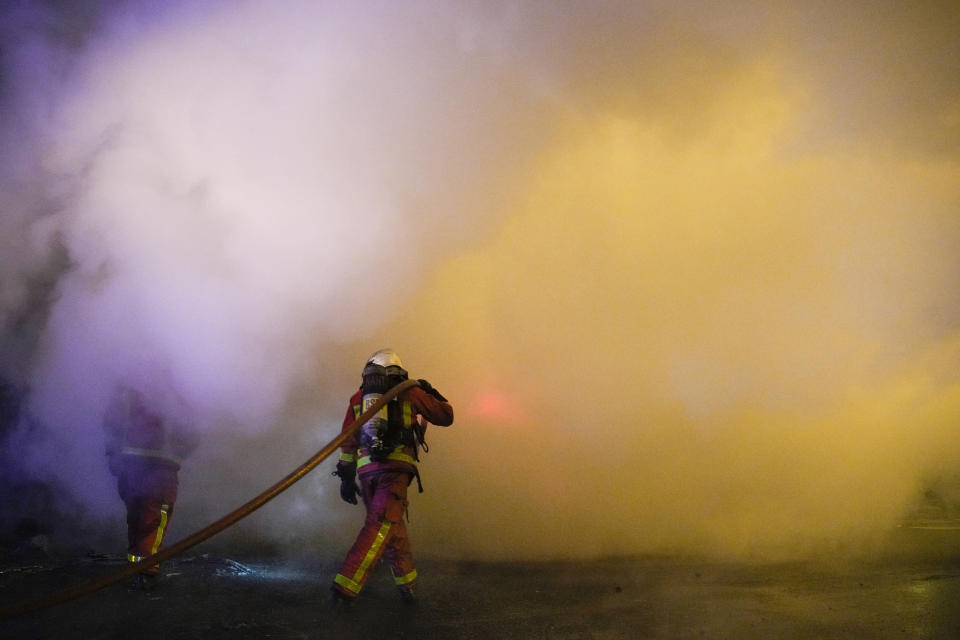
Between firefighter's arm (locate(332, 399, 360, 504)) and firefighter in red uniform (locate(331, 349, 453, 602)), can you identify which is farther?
firefighter's arm (locate(332, 399, 360, 504))

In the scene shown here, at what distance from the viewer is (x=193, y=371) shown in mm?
6082

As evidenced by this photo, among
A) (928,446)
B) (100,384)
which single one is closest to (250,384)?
(100,384)

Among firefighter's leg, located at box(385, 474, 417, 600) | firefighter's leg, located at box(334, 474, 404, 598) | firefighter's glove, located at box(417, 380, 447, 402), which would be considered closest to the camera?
firefighter's leg, located at box(334, 474, 404, 598)

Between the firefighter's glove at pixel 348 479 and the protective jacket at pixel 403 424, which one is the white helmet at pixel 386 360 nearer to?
the protective jacket at pixel 403 424

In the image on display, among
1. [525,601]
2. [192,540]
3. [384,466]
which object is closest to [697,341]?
[525,601]

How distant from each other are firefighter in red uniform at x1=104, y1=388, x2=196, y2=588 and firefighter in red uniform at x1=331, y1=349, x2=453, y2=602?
1251 mm

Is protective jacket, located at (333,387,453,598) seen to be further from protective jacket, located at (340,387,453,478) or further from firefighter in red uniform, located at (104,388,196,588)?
firefighter in red uniform, located at (104,388,196,588)

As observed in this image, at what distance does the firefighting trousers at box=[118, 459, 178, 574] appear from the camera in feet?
14.0

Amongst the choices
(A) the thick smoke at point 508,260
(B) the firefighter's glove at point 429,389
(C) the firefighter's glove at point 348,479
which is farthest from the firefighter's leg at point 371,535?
(A) the thick smoke at point 508,260

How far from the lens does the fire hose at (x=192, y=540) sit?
2566 mm

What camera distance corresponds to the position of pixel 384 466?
4098 millimetres

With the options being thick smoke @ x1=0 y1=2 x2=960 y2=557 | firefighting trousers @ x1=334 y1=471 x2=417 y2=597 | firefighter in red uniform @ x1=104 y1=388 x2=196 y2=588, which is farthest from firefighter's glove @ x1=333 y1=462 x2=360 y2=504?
thick smoke @ x1=0 y1=2 x2=960 y2=557

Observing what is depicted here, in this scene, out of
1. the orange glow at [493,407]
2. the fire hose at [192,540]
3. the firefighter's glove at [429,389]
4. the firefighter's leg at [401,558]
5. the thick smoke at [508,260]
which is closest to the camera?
the fire hose at [192,540]

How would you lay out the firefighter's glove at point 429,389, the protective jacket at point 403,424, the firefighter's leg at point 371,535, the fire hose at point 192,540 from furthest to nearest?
1. the firefighter's glove at point 429,389
2. the protective jacket at point 403,424
3. the firefighter's leg at point 371,535
4. the fire hose at point 192,540
